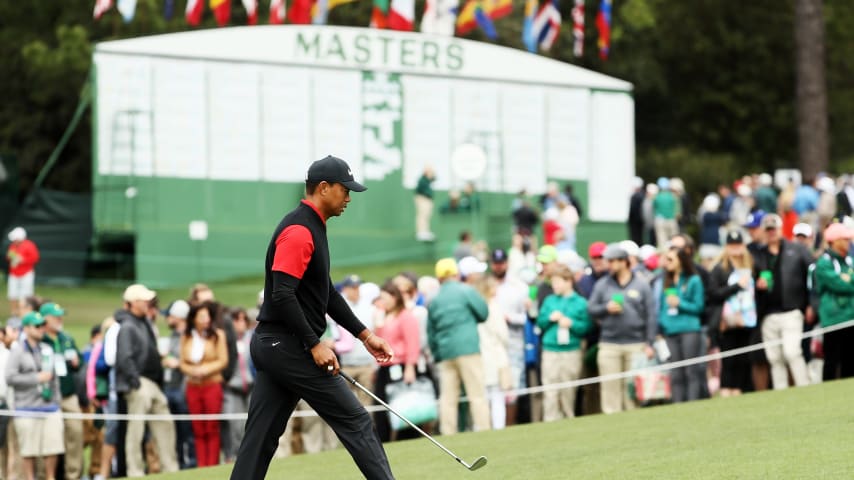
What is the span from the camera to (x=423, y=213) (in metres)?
32.8

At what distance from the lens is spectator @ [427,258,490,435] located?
16.7 metres

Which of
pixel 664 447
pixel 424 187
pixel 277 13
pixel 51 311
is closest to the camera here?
pixel 664 447

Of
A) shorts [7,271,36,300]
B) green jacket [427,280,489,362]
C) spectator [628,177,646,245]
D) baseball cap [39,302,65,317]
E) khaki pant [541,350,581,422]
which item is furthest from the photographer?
spectator [628,177,646,245]

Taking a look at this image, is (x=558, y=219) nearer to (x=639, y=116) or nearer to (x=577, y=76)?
(x=577, y=76)

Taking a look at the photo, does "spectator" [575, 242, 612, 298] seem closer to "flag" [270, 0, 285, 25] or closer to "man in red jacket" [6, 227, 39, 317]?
"man in red jacket" [6, 227, 39, 317]

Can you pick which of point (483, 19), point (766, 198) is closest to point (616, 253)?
point (766, 198)

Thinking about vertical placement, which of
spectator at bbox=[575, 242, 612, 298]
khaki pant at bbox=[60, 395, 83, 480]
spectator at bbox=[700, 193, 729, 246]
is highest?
spectator at bbox=[700, 193, 729, 246]

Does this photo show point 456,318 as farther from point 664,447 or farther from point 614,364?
point 664,447

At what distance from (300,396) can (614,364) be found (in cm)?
749

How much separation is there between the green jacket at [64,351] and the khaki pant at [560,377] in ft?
14.8

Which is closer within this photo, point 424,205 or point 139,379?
point 139,379

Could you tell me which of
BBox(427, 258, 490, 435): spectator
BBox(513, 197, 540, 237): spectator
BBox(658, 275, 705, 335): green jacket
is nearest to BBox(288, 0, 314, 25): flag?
BBox(513, 197, 540, 237): spectator

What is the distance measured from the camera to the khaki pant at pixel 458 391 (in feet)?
55.3

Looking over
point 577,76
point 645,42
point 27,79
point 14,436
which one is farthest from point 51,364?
point 645,42
